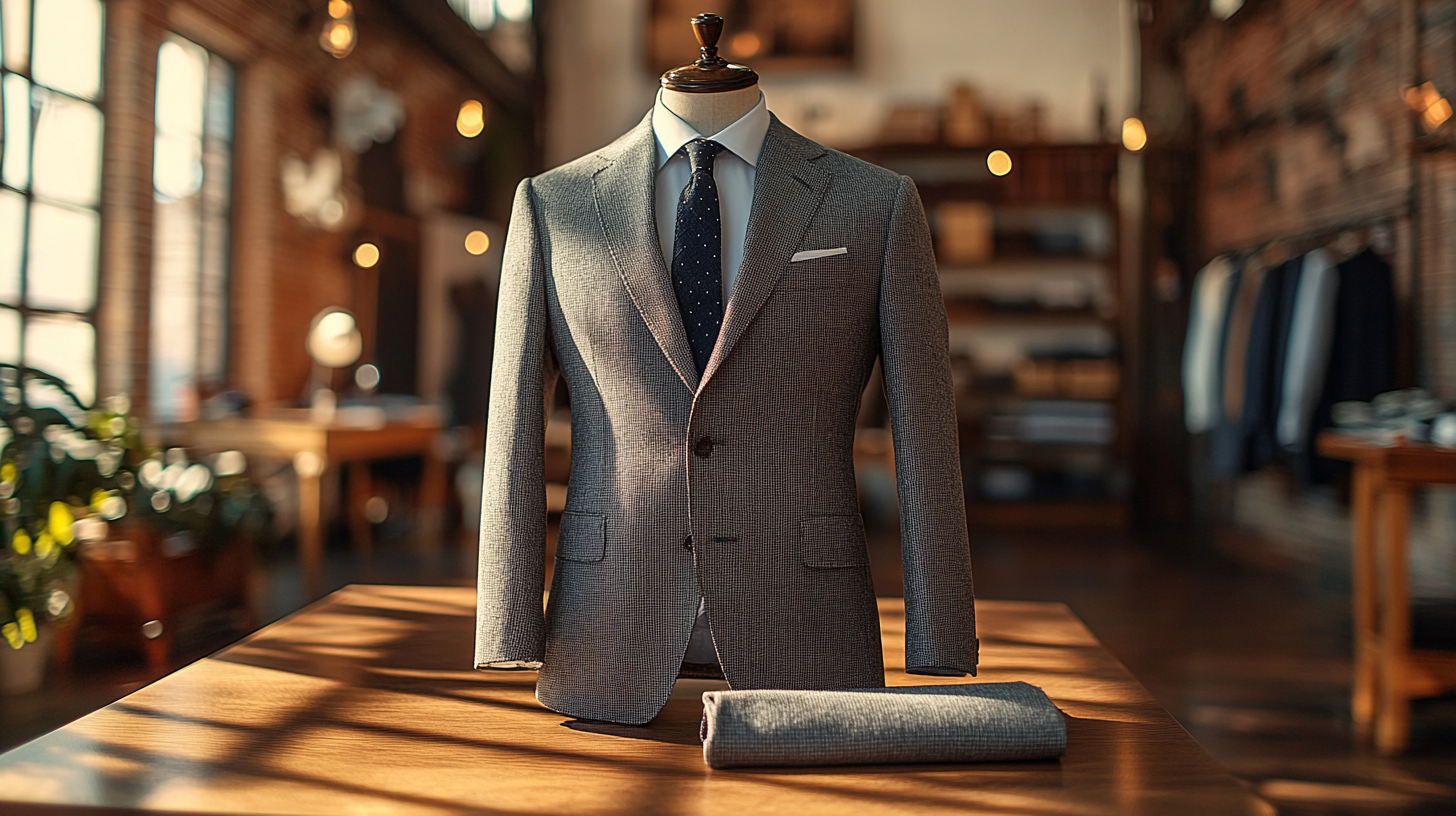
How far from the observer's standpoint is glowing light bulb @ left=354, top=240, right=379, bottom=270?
648cm

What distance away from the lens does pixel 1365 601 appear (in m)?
3.05

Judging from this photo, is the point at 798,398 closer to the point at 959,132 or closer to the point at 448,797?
the point at 448,797

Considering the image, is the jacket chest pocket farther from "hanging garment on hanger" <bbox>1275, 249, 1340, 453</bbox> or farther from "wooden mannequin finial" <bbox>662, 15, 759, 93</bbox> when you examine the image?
"hanging garment on hanger" <bbox>1275, 249, 1340, 453</bbox>

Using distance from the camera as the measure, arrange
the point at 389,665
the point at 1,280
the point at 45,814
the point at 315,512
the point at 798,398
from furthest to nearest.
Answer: the point at 315,512 → the point at 1,280 → the point at 389,665 → the point at 798,398 → the point at 45,814

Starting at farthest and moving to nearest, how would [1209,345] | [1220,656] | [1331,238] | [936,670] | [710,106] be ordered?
[1209,345], [1331,238], [1220,656], [710,106], [936,670]

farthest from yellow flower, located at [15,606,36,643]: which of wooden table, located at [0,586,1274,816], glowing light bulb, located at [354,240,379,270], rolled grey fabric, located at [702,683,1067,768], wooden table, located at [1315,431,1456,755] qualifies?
glowing light bulb, located at [354,240,379,270]

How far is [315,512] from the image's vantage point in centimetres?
442

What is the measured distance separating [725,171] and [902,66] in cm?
697

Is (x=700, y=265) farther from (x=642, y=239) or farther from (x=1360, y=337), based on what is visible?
(x=1360, y=337)

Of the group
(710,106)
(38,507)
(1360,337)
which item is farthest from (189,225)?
(1360,337)

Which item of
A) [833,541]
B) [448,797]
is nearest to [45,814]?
[448,797]

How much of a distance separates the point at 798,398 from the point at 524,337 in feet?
1.04

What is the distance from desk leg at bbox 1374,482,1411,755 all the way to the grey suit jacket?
2220 millimetres

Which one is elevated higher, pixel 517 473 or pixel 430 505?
pixel 517 473
